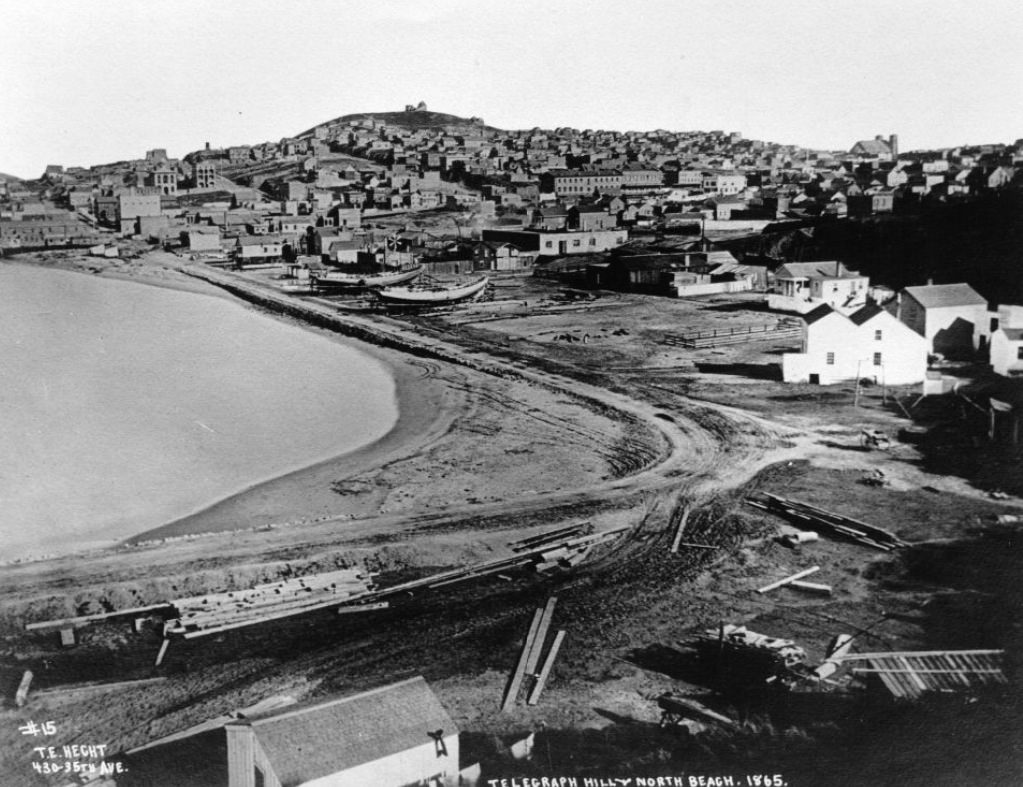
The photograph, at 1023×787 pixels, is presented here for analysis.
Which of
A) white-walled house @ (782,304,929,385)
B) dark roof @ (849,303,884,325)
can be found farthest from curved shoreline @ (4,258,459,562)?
dark roof @ (849,303,884,325)

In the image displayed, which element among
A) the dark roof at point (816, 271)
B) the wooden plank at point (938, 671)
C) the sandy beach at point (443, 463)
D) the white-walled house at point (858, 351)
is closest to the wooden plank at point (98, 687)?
the sandy beach at point (443, 463)

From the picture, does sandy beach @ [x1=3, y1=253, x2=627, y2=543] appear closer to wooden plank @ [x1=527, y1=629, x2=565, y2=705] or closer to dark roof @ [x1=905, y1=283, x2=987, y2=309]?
wooden plank @ [x1=527, y1=629, x2=565, y2=705]

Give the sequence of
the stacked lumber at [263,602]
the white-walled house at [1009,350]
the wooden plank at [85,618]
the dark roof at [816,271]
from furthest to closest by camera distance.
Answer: the dark roof at [816,271] → the white-walled house at [1009,350] → the wooden plank at [85,618] → the stacked lumber at [263,602]

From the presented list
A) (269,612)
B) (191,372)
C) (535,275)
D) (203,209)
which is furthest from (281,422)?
(203,209)

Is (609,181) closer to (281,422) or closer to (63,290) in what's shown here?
(63,290)

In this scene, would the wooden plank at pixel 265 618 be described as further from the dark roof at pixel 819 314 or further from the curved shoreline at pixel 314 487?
the dark roof at pixel 819 314

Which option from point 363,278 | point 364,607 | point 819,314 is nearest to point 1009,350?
point 819,314
